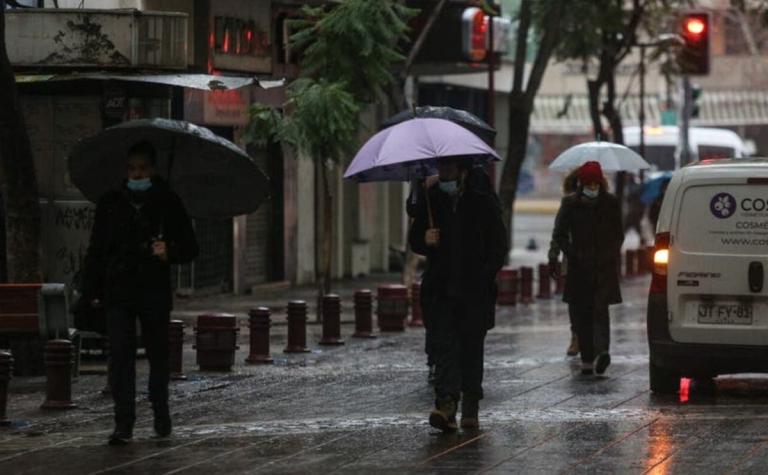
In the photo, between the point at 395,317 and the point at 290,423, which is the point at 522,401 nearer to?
the point at 290,423

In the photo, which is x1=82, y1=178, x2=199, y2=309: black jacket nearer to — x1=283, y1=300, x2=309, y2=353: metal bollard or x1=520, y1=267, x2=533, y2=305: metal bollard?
x1=283, y1=300, x2=309, y2=353: metal bollard

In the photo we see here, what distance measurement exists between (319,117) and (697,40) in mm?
13698

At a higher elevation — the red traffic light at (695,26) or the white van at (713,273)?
the red traffic light at (695,26)

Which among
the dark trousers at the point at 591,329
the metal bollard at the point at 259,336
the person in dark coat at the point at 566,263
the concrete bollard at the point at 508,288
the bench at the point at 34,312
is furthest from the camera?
the concrete bollard at the point at 508,288

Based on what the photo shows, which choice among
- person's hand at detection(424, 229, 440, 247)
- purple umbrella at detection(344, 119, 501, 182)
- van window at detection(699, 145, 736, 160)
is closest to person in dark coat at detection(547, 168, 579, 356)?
purple umbrella at detection(344, 119, 501, 182)

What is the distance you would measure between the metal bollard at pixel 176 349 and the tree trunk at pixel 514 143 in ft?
44.4

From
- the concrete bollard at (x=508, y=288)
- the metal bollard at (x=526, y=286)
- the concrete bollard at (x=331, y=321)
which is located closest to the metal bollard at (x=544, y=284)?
the metal bollard at (x=526, y=286)

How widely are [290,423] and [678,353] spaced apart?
3247mm

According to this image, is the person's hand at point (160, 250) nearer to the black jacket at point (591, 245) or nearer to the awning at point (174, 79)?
the awning at point (174, 79)

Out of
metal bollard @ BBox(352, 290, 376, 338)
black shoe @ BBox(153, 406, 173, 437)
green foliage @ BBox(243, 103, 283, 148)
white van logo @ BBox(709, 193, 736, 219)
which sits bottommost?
black shoe @ BBox(153, 406, 173, 437)

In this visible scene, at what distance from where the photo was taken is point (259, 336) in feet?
60.7

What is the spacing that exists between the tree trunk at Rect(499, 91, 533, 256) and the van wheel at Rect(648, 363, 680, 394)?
47.8ft

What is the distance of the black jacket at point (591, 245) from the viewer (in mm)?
16953

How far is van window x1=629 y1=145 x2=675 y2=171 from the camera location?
52.8 meters
